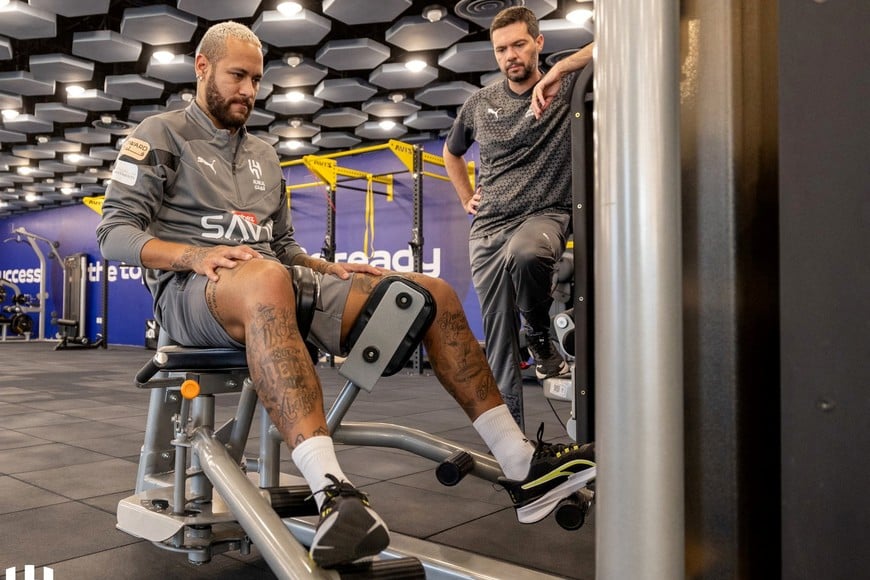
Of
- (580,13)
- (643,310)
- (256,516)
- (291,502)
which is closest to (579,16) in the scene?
(580,13)

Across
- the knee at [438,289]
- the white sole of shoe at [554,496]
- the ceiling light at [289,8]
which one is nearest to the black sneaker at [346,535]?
the white sole of shoe at [554,496]

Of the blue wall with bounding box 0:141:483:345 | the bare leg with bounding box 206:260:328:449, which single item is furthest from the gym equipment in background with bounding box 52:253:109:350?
the bare leg with bounding box 206:260:328:449

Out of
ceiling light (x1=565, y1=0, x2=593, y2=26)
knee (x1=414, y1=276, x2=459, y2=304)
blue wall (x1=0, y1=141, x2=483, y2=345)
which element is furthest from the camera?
blue wall (x1=0, y1=141, x2=483, y2=345)

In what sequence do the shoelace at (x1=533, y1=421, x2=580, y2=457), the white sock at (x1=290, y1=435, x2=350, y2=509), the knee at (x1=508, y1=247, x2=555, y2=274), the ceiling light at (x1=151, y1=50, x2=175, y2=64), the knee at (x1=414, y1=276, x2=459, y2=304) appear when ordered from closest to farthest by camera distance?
the white sock at (x1=290, y1=435, x2=350, y2=509) < the shoelace at (x1=533, y1=421, x2=580, y2=457) < the knee at (x1=414, y1=276, x2=459, y2=304) < the knee at (x1=508, y1=247, x2=555, y2=274) < the ceiling light at (x1=151, y1=50, x2=175, y2=64)

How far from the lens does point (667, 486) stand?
55 centimetres

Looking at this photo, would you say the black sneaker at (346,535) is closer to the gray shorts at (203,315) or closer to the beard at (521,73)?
the gray shorts at (203,315)

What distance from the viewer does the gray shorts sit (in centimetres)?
128

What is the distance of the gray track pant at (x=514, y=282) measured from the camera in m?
1.74

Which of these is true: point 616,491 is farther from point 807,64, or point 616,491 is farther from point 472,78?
point 472,78

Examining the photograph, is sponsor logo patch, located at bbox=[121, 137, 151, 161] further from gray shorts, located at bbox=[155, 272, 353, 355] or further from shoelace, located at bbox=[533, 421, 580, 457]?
shoelace, located at bbox=[533, 421, 580, 457]

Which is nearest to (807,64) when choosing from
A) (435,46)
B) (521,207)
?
(521,207)

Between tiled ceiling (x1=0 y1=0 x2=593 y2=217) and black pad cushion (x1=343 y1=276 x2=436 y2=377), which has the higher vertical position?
tiled ceiling (x1=0 y1=0 x2=593 y2=217)

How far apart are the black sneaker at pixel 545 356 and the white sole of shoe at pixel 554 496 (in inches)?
28.2

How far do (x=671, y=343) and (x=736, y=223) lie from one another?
0.14m
